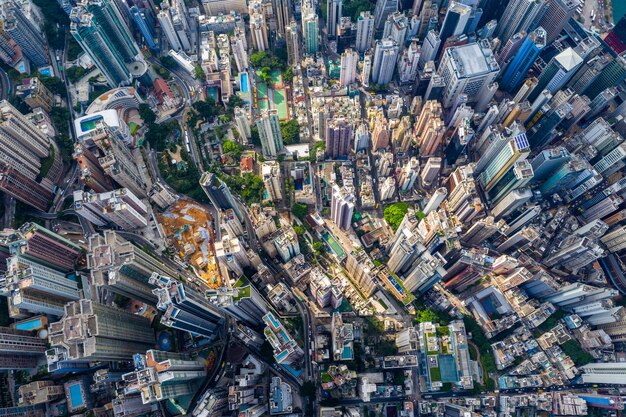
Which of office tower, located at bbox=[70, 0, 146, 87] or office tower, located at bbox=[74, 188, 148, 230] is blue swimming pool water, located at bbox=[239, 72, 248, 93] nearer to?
office tower, located at bbox=[70, 0, 146, 87]

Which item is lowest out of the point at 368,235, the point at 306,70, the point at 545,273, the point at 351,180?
the point at 545,273

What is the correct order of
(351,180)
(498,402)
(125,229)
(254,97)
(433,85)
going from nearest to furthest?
(498,402) < (125,229) < (351,180) < (433,85) < (254,97)

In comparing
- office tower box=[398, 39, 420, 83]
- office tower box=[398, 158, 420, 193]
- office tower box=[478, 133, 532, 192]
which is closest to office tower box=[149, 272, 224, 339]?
office tower box=[398, 158, 420, 193]

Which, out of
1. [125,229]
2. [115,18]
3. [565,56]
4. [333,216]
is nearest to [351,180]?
[333,216]

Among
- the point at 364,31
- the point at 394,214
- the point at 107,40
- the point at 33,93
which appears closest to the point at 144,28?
the point at 107,40

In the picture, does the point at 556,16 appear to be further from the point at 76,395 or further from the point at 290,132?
the point at 76,395

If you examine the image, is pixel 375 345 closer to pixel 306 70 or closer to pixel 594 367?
pixel 594 367
